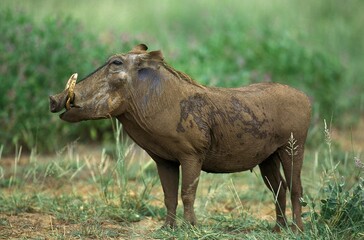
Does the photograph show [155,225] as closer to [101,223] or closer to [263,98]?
[101,223]

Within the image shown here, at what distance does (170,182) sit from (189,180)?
31 centimetres

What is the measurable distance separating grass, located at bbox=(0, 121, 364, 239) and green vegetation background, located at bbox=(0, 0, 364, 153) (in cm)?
58

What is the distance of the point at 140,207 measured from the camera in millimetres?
6898

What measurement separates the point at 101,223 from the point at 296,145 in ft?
5.32

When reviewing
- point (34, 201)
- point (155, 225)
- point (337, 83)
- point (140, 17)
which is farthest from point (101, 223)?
Answer: point (140, 17)

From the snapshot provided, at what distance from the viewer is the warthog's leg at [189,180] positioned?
5.74 meters

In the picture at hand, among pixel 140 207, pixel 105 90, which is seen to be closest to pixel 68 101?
pixel 105 90

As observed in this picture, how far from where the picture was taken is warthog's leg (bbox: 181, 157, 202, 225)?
18.8 ft

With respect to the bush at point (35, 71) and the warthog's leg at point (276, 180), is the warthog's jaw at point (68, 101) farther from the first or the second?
the bush at point (35, 71)

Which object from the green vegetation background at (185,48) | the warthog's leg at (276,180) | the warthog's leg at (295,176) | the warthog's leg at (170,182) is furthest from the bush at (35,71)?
the warthog's leg at (295,176)

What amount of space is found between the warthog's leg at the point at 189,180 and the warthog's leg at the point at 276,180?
2.45 feet

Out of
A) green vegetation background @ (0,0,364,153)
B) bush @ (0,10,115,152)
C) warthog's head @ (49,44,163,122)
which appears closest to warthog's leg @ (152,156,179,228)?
warthog's head @ (49,44,163,122)

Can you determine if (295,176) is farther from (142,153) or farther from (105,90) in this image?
(142,153)

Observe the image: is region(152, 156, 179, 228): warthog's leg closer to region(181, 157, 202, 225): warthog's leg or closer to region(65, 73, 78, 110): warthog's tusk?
region(181, 157, 202, 225): warthog's leg
